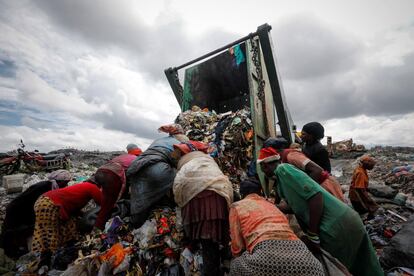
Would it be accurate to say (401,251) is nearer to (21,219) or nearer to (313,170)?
(313,170)

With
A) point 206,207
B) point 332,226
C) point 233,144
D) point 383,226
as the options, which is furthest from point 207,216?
point 383,226

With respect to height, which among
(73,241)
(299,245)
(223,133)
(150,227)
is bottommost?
(73,241)

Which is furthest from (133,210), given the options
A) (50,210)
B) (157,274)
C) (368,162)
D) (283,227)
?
(368,162)

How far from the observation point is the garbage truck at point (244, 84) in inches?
142

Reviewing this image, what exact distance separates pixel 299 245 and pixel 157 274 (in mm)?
1573

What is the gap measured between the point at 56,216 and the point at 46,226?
0.56 ft

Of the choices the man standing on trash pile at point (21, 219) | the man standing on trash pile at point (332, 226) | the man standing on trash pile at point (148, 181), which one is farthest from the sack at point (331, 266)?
the man standing on trash pile at point (21, 219)

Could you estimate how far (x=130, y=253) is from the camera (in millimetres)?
2328

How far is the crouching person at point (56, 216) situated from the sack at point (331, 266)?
289 cm

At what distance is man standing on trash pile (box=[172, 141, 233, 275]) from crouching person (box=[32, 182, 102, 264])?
5.60ft

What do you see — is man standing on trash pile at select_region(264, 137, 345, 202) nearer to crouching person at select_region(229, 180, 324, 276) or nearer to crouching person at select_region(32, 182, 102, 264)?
crouching person at select_region(229, 180, 324, 276)

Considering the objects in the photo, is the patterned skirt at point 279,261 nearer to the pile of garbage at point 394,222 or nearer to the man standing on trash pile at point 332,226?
the man standing on trash pile at point 332,226

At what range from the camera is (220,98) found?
5.75 meters

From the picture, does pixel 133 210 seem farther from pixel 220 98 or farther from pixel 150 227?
pixel 220 98
